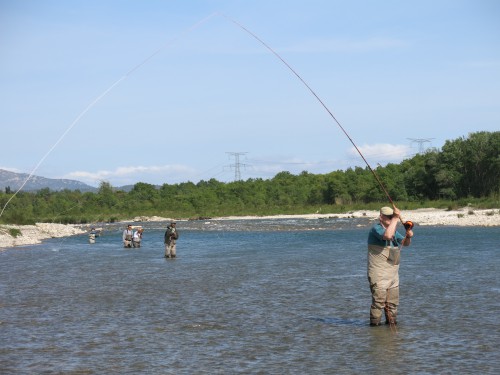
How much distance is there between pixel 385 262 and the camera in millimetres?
12367

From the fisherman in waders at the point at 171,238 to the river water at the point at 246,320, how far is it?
404cm

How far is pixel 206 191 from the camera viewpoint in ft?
442

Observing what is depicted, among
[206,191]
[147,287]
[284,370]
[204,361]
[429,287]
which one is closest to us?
[284,370]

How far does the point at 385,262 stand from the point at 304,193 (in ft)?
388

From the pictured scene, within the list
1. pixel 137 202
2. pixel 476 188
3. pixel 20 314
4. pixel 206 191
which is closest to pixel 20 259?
pixel 20 314

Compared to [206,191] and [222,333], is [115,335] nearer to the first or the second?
[222,333]

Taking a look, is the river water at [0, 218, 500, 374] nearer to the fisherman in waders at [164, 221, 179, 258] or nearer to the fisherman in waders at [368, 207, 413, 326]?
the fisherman in waders at [368, 207, 413, 326]

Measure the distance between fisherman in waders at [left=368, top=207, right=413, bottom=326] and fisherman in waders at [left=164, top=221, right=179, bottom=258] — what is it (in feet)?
60.1

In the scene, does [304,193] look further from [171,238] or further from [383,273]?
[383,273]

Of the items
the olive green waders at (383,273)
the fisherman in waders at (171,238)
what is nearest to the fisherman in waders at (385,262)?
the olive green waders at (383,273)

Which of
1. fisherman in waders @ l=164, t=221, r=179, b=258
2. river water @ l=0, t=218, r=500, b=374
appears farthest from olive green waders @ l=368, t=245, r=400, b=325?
fisherman in waders @ l=164, t=221, r=179, b=258

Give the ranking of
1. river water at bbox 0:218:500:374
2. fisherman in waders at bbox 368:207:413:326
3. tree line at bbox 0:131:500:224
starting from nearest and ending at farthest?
1. river water at bbox 0:218:500:374
2. fisherman in waders at bbox 368:207:413:326
3. tree line at bbox 0:131:500:224

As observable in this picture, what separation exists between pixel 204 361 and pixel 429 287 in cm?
938

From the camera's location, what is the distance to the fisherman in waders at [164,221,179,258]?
1211 inches
